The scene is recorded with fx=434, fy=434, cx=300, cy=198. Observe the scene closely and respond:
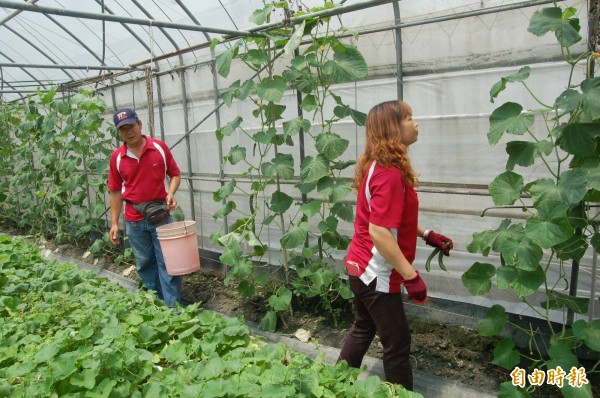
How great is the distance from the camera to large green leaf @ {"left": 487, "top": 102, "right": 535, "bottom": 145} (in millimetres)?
2059

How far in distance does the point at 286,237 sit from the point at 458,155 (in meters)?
1.28

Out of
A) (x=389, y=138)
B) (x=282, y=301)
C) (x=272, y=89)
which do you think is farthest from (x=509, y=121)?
(x=282, y=301)

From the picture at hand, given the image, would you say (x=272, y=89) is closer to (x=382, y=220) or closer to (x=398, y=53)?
(x=398, y=53)

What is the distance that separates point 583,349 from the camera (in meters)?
2.46

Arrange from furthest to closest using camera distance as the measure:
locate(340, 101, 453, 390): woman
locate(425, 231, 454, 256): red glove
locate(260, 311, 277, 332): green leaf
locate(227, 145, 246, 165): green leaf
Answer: locate(227, 145, 246, 165): green leaf → locate(260, 311, 277, 332): green leaf → locate(425, 231, 454, 256): red glove → locate(340, 101, 453, 390): woman

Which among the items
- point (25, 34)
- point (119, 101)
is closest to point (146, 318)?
point (119, 101)

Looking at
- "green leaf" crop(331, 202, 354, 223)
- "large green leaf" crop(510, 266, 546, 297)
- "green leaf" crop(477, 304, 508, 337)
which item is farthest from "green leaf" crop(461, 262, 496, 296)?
"green leaf" crop(331, 202, 354, 223)

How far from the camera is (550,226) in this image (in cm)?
192

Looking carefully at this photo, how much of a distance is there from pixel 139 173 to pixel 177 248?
69 cm

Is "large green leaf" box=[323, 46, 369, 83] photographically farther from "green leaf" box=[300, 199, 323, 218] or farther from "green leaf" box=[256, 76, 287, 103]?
"green leaf" box=[300, 199, 323, 218]

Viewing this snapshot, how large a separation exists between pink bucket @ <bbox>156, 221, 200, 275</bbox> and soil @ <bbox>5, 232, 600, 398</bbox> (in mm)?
566

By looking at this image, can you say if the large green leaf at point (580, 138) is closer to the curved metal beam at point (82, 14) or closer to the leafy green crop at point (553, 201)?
the leafy green crop at point (553, 201)

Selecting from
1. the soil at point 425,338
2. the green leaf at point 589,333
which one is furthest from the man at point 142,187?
the green leaf at point 589,333

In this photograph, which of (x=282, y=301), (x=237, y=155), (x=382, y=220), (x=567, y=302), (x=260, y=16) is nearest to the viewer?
(x=382, y=220)
